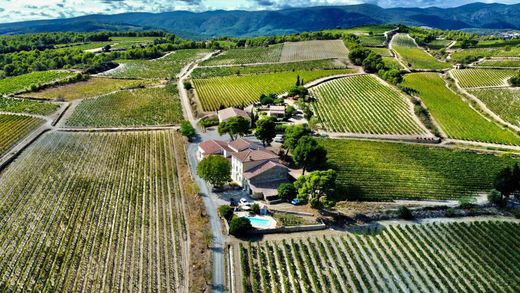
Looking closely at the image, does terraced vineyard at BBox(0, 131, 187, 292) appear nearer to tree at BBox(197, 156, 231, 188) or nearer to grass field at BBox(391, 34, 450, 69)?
tree at BBox(197, 156, 231, 188)

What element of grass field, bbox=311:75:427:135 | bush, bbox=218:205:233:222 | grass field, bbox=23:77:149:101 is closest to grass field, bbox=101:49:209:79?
grass field, bbox=23:77:149:101

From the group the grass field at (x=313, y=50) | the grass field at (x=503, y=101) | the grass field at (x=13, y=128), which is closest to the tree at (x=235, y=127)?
the grass field at (x=13, y=128)

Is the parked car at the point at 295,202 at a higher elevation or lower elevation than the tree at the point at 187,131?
lower

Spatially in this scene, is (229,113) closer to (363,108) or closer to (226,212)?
(363,108)

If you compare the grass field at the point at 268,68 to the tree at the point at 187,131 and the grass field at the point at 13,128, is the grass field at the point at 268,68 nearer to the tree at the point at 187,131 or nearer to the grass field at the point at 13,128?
the grass field at the point at 13,128

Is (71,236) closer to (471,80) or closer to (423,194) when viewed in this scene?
(423,194)

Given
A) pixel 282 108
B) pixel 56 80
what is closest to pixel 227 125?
pixel 282 108
